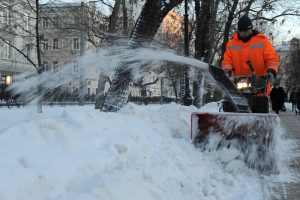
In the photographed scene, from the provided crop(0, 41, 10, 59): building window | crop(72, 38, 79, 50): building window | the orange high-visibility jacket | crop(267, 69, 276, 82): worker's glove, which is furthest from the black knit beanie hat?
crop(0, 41, 10, 59): building window

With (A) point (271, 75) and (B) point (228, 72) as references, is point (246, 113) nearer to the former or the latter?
(A) point (271, 75)

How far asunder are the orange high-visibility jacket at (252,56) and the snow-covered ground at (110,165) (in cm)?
135

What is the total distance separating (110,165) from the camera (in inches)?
163

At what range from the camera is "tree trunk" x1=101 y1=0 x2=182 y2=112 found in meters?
8.35

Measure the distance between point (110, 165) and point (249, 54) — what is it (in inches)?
121

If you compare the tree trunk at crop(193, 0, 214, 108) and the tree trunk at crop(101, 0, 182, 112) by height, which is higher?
the tree trunk at crop(193, 0, 214, 108)

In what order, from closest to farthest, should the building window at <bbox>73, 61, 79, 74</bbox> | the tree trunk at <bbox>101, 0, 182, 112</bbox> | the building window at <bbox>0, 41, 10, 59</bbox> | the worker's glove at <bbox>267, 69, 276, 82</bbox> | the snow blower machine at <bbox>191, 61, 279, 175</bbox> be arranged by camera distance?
1. the snow blower machine at <bbox>191, 61, 279, 175</bbox>
2. the worker's glove at <bbox>267, 69, 276, 82</bbox>
3. the building window at <bbox>73, 61, 79, 74</bbox>
4. the tree trunk at <bbox>101, 0, 182, 112</bbox>
5. the building window at <bbox>0, 41, 10, 59</bbox>

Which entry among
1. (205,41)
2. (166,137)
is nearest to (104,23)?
(205,41)

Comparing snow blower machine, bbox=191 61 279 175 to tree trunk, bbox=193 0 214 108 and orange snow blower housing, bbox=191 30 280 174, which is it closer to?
orange snow blower housing, bbox=191 30 280 174

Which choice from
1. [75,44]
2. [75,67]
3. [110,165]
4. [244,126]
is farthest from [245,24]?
[75,44]

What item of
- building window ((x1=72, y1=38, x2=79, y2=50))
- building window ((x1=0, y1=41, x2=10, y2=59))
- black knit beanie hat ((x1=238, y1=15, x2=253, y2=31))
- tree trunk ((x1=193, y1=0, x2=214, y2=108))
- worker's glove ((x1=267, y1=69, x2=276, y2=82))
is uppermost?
building window ((x1=72, y1=38, x2=79, y2=50))

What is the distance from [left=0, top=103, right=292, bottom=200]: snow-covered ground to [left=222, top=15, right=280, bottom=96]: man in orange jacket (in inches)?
52.2

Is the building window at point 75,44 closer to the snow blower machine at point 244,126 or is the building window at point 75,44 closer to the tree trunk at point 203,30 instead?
the tree trunk at point 203,30

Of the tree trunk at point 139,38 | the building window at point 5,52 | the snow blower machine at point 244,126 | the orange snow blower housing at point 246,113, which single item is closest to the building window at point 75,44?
the building window at point 5,52
